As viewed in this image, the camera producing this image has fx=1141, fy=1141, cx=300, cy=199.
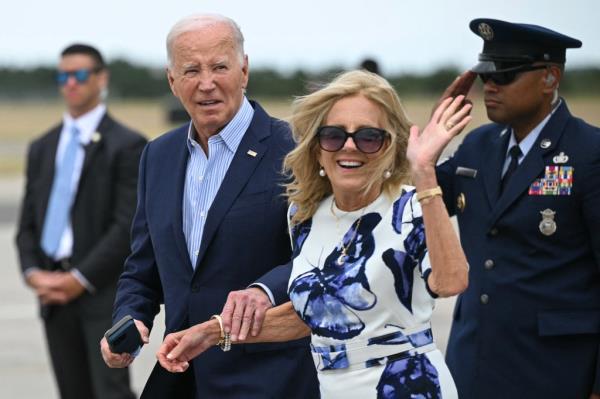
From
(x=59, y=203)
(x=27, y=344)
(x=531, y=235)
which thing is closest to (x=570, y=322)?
(x=531, y=235)

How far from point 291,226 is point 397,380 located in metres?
0.58

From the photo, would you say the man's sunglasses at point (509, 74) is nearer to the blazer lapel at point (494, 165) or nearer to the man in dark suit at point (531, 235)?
the man in dark suit at point (531, 235)

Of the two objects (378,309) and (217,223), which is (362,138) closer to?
(378,309)

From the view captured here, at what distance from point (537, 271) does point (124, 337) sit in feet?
4.59

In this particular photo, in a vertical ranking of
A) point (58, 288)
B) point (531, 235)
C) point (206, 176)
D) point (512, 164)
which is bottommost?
point (58, 288)

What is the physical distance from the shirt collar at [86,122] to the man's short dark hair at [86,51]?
266mm

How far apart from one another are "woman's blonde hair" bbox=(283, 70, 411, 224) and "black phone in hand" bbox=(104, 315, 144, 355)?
0.60m

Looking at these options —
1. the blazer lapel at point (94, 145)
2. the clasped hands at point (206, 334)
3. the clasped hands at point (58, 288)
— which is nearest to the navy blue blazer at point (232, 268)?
the clasped hands at point (206, 334)

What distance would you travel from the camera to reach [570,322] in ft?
12.4

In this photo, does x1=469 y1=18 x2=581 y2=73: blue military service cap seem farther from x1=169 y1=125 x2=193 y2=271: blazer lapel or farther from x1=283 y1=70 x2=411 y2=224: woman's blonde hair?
x1=169 y1=125 x2=193 y2=271: blazer lapel

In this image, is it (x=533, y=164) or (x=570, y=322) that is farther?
(x=533, y=164)

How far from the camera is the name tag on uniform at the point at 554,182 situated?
12.5 ft

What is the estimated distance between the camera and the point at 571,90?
37.2 meters

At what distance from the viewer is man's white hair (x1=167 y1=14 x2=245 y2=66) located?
141 inches
